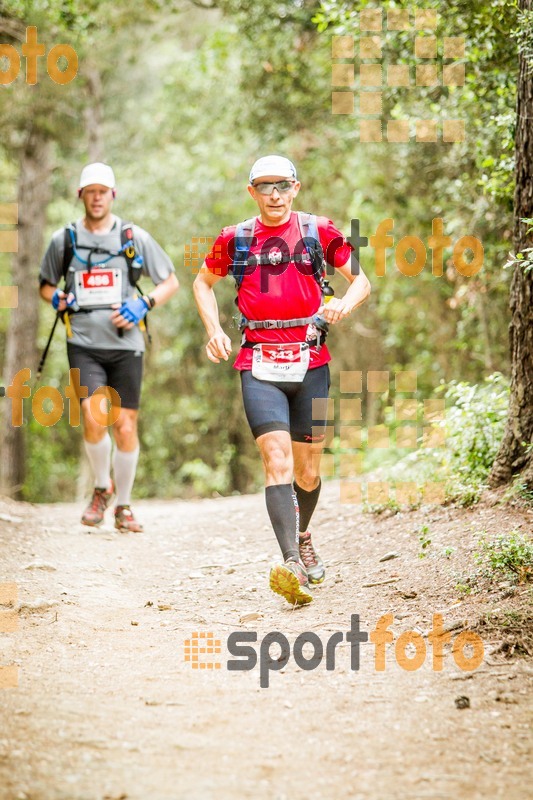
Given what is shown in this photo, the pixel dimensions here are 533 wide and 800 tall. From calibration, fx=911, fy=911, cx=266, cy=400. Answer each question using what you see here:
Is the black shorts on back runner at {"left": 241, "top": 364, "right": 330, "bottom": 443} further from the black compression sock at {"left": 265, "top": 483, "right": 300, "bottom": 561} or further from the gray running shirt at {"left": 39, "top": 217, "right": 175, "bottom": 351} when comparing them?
the gray running shirt at {"left": 39, "top": 217, "right": 175, "bottom": 351}

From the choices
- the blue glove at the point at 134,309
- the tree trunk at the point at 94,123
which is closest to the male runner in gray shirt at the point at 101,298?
the blue glove at the point at 134,309

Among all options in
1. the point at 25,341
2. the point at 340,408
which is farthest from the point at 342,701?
the point at 340,408

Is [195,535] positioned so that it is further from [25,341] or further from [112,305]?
[25,341]

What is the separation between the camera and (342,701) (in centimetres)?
365

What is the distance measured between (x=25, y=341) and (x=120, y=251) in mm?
9797

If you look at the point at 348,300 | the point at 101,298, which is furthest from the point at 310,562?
the point at 101,298

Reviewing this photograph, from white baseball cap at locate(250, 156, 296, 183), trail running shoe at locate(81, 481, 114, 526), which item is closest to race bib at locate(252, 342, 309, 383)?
white baseball cap at locate(250, 156, 296, 183)

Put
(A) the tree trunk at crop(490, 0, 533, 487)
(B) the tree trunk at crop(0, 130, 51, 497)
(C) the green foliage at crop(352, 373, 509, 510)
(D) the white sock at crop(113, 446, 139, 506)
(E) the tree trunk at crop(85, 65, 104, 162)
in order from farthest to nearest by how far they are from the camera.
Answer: (E) the tree trunk at crop(85, 65, 104, 162) → (B) the tree trunk at crop(0, 130, 51, 497) → (D) the white sock at crop(113, 446, 139, 506) → (C) the green foliage at crop(352, 373, 509, 510) → (A) the tree trunk at crop(490, 0, 533, 487)

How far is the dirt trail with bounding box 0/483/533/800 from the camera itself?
295cm

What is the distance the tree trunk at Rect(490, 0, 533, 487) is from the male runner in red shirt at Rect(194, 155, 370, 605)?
1.29 m

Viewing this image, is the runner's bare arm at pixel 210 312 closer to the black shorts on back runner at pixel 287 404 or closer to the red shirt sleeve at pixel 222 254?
the red shirt sleeve at pixel 222 254

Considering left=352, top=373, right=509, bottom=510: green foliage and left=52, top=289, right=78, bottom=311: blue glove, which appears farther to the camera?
left=52, top=289, right=78, bottom=311: blue glove

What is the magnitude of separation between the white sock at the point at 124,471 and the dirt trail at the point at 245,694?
118 centimetres

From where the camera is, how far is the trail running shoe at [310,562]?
557 cm
